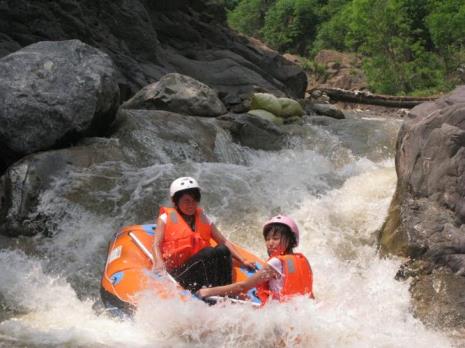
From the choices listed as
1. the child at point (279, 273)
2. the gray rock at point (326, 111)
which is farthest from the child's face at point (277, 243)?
the gray rock at point (326, 111)

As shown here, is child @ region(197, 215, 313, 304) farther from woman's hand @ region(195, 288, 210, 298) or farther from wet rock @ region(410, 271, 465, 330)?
wet rock @ region(410, 271, 465, 330)

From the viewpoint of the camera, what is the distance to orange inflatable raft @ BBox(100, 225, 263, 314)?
4473 mm

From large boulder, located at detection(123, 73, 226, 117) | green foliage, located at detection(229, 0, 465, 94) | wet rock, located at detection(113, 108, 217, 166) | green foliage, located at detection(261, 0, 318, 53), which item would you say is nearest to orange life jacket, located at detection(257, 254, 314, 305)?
wet rock, located at detection(113, 108, 217, 166)

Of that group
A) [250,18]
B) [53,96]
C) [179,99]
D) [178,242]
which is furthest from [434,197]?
[250,18]

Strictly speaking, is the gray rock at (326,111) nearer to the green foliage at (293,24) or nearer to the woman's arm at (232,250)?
the woman's arm at (232,250)

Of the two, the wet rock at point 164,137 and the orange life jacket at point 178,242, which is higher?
the wet rock at point 164,137

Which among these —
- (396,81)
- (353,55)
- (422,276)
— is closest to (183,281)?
(422,276)

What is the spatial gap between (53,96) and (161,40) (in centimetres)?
1159

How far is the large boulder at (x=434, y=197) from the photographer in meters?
5.40

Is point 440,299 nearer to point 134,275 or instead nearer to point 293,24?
point 134,275

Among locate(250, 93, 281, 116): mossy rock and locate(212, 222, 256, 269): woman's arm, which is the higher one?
locate(250, 93, 281, 116): mossy rock

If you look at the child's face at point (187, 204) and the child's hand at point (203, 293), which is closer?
the child's hand at point (203, 293)

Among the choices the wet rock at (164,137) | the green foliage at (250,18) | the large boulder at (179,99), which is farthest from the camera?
the green foliage at (250,18)

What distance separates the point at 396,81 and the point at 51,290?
20979 millimetres
